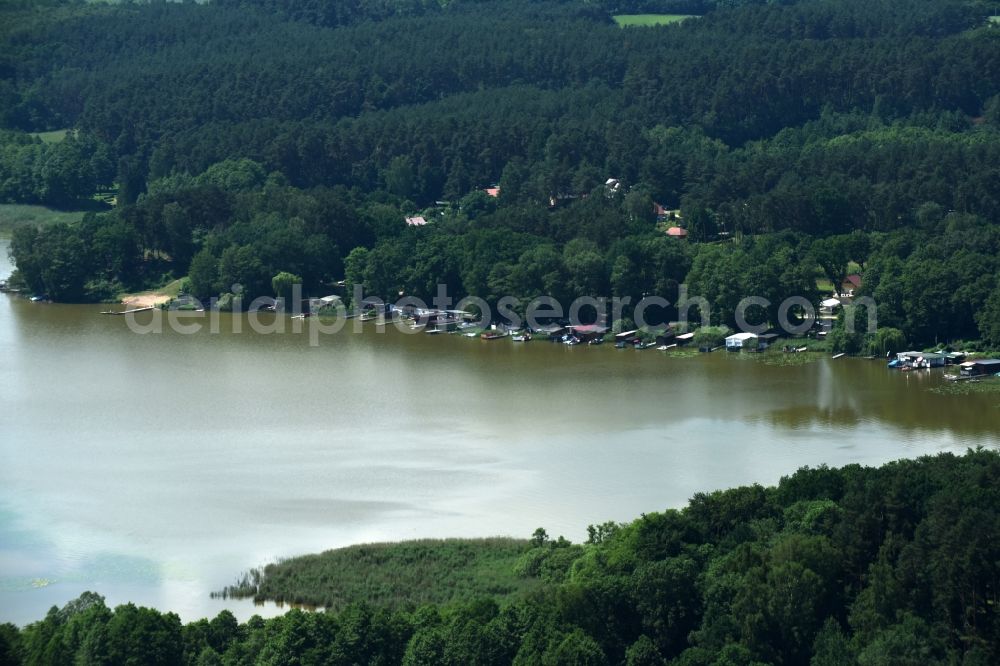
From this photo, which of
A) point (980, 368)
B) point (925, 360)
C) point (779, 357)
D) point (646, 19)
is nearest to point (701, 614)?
point (980, 368)

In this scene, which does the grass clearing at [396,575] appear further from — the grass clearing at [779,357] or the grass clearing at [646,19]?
the grass clearing at [646,19]

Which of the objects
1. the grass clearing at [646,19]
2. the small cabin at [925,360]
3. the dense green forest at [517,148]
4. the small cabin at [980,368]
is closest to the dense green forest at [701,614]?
the small cabin at [980,368]

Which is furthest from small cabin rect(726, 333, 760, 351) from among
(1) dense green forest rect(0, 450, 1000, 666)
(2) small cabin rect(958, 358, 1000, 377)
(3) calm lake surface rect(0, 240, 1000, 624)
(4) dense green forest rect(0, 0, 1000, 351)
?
(1) dense green forest rect(0, 450, 1000, 666)

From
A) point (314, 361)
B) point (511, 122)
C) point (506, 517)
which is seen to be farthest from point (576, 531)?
point (511, 122)

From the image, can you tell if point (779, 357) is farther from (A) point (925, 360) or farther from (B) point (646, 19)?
(B) point (646, 19)

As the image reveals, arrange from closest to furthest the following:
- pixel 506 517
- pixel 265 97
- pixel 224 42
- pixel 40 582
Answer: pixel 40 582, pixel 506 517, pixel 265 97, pixel 224 42

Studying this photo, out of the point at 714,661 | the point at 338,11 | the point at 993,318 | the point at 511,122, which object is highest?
the point at 338,11

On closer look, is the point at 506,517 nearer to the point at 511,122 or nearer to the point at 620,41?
the point at 511,122

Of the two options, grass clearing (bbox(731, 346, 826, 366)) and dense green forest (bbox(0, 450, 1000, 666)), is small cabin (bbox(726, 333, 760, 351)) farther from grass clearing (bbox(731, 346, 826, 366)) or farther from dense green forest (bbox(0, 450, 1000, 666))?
dense green forest (bbox(0, 450, 1000, 666))
